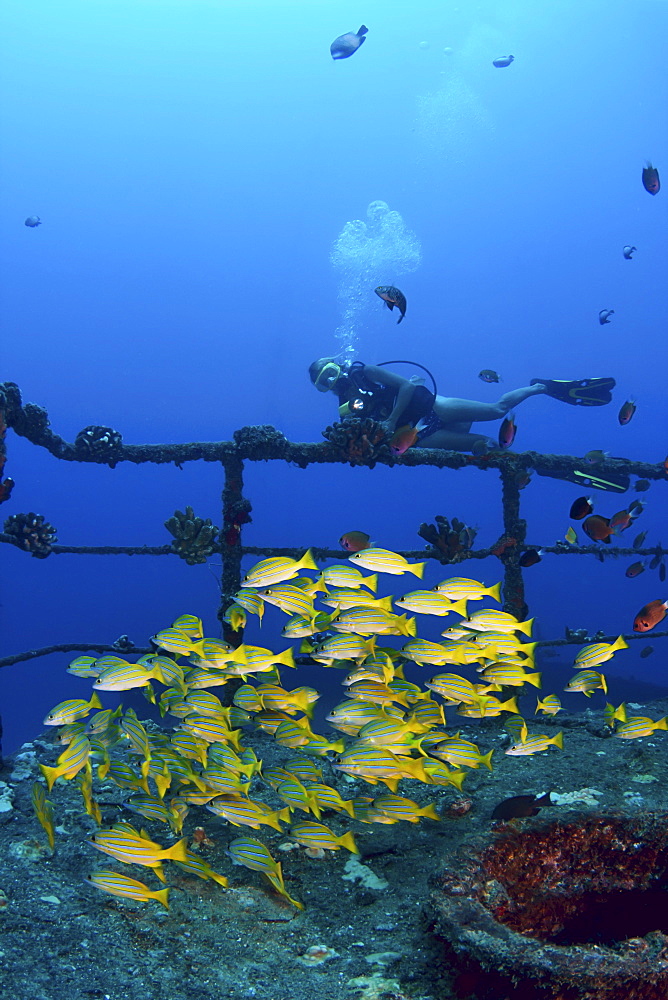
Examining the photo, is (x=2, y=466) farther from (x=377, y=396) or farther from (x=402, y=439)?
(x=377, y=396)

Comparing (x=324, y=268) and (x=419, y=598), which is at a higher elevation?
(x=324, y=268)

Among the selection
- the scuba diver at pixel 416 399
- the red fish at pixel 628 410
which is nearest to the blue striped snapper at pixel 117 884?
the scuba diver at pixel 416 399

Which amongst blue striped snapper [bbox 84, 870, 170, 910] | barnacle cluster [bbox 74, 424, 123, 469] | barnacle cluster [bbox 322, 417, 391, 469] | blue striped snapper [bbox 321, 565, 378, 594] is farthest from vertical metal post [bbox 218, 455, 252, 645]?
blue striped snapper [bbox 84, 870, 170, 910]

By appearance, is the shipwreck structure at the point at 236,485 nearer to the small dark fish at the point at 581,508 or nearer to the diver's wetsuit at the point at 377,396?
the small dark fish at the point at 581,508

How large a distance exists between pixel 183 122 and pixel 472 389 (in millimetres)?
64627

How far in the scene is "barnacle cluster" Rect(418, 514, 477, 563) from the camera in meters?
6.61

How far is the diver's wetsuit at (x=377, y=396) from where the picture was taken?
331 inches

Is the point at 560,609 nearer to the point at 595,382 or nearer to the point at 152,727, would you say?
the point at 595,382

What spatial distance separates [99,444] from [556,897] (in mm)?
6163

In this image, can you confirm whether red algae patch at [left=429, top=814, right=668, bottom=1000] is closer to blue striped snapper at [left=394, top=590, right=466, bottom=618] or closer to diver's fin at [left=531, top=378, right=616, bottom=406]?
blue striped snapper at [left=394, top=590, right=466, bottom=618]

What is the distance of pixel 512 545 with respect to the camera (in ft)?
22.5

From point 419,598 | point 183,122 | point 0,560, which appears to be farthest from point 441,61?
point 0,560

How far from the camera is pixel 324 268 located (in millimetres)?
95188

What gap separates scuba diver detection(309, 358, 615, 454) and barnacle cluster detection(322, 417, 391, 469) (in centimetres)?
118
